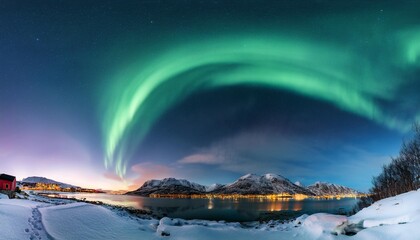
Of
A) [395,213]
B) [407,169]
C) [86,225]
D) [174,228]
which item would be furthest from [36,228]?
[407,169]

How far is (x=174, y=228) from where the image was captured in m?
28.2

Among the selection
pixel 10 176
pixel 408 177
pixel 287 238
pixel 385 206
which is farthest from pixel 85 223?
pixel 10 176

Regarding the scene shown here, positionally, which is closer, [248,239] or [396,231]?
[396,231]

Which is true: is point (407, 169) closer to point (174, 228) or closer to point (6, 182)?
point (174, 228)

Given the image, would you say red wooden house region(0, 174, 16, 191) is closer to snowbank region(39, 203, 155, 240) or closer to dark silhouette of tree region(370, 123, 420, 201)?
snowbank region(39, 203, 155, 240)

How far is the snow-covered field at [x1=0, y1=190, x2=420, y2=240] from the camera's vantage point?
17708 millimetres

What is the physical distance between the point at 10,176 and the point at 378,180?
92.0 metres

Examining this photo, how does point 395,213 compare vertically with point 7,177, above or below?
below

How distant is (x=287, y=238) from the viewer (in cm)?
2739

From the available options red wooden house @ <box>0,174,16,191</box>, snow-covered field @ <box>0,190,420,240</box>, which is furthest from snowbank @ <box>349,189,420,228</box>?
red wooden house @ <box>0,174,16,191</box>

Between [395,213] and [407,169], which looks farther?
[407,169]

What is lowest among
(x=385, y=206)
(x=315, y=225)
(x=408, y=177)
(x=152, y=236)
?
(x=152, y=236)

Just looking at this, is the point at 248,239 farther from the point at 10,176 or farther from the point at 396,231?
→ the point at 10,176

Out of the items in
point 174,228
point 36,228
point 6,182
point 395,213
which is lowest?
point 174,228
